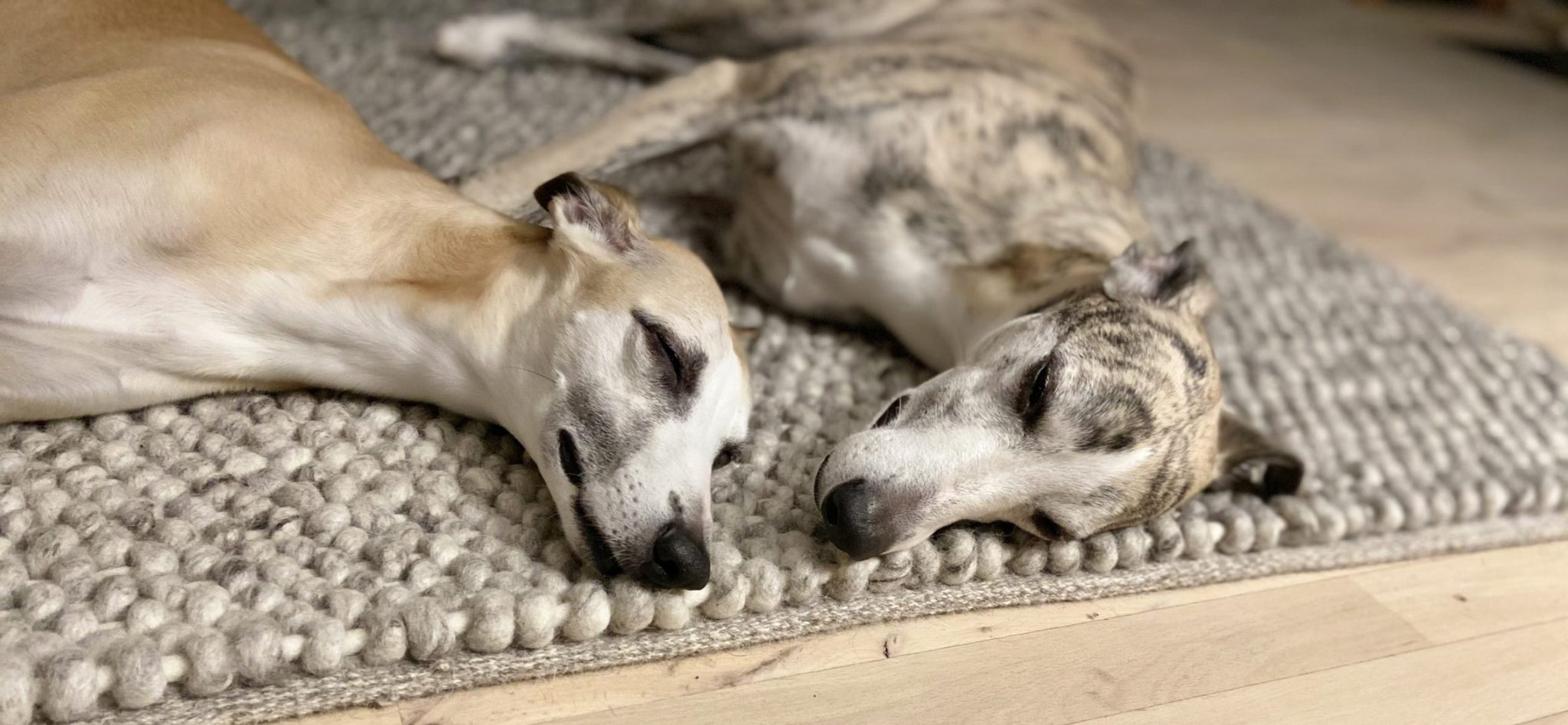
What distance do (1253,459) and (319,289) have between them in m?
1.37

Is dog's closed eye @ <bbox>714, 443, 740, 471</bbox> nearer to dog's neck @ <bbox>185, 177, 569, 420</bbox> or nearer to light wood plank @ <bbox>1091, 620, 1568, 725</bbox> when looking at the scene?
dog's neck @ <bbox>185, 177, 569, 420</bbox>

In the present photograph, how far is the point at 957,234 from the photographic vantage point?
6.84 feet

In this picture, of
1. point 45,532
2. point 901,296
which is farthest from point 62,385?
point 901,296

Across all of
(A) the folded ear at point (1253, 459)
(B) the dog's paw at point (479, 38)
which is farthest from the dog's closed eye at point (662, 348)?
(B) the dog's paw at point (479, 38)

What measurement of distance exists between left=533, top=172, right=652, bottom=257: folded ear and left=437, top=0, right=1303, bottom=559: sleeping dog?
1.31 ft

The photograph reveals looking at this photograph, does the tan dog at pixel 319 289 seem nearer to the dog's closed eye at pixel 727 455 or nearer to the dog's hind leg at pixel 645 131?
the dog's closed eye at pixel 727 455

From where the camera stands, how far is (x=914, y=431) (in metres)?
1.58

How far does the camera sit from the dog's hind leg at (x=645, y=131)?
2045mm

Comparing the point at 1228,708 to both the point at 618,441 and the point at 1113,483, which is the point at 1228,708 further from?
the point at 618,441

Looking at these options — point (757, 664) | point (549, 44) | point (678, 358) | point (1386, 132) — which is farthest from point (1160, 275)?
point (1386, 132)

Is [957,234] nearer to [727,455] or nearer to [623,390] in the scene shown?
[727,455]

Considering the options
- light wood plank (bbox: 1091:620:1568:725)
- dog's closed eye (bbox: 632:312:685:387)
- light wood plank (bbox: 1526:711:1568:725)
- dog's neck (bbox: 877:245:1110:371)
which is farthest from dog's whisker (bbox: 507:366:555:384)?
light wood plank (bbox: 1526:711:1568:725)

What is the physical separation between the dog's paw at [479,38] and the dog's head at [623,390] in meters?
1.33

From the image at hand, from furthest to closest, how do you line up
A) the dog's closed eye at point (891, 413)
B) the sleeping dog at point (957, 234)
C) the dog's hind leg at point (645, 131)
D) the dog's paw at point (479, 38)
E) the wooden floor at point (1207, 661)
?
the dog's paw at point (479, 38) < the dog's hind leg at point (645, 131) < the dog's closed eye at point (891, 413) < the sleeping dog at point (957, 234) < the wooden floor at point (1207, 661)
